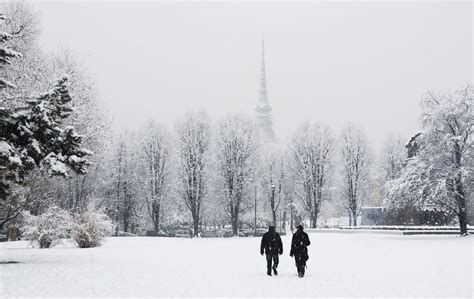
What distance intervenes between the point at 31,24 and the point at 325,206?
2395 inches

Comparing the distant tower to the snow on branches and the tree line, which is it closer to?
the tree line

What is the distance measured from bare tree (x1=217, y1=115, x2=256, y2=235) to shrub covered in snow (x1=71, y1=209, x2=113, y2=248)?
22.4m

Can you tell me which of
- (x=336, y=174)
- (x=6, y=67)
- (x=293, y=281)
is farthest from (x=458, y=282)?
(x=336, y=174)

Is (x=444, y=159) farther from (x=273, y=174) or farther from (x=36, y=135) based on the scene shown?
(x=36, y=135)

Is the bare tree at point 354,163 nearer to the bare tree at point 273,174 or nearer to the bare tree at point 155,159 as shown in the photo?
the bare tree at point 273,174

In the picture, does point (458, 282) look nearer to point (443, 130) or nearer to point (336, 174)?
point (443, 130)

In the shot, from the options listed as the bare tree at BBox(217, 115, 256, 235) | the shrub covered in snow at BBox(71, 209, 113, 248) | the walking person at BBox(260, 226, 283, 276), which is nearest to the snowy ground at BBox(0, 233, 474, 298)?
the walking person at BBox(260, 226, 283, 276)

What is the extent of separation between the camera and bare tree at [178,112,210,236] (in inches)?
2110

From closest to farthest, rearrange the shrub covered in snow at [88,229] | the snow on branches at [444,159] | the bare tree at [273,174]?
the shrub covered in snow at [88,229]
the snow on branches at [444,159]
the bare tree at [273,174]

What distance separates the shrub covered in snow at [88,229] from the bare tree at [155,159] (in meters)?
24.6

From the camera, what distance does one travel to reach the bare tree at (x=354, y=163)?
60.0 m

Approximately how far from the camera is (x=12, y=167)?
1588 cm

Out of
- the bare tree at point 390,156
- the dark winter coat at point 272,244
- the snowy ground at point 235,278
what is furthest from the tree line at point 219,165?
the dark winter coat at point 272,244

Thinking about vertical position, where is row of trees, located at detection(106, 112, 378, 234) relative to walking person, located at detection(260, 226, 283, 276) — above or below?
above
